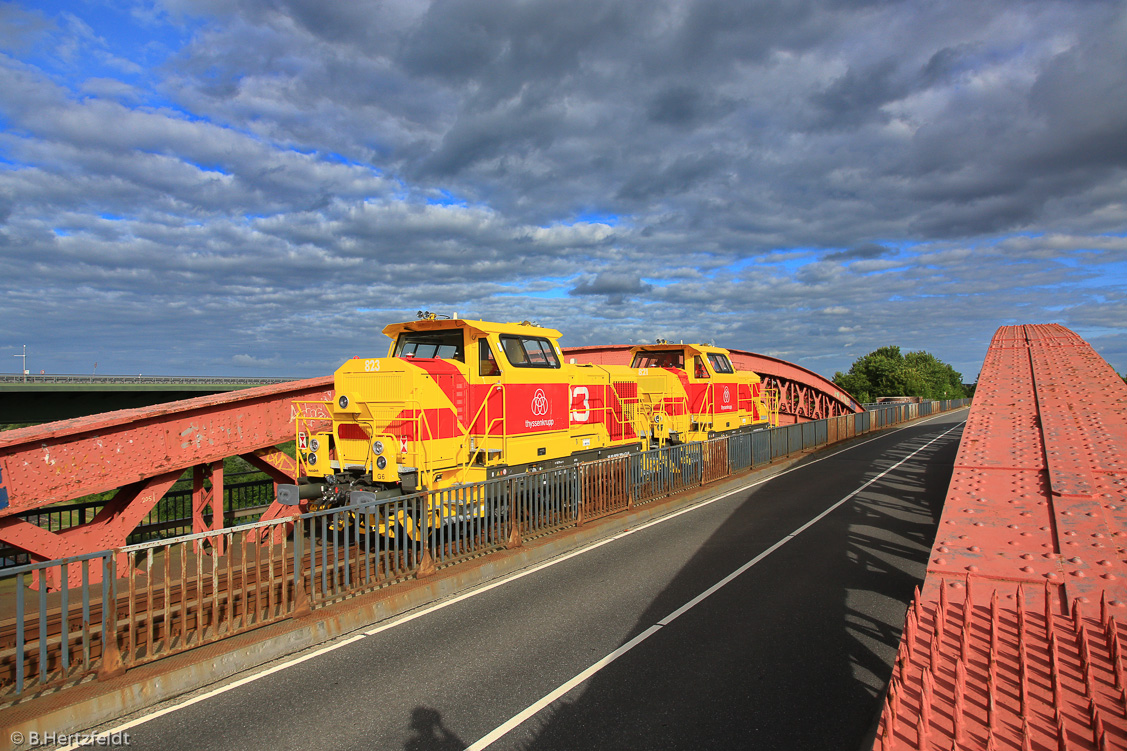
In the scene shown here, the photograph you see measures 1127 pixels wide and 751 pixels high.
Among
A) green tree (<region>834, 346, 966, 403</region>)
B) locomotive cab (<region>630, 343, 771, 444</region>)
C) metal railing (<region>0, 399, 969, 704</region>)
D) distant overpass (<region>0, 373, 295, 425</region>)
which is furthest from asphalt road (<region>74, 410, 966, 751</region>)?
green tree (<region>834, 346, 966, 403</region>)

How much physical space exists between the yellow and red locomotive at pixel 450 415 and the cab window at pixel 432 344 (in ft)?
0.06

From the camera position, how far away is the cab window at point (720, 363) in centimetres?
2006

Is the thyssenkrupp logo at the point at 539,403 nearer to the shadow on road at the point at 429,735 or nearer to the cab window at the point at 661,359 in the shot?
the shadow on road at the point at 429,735

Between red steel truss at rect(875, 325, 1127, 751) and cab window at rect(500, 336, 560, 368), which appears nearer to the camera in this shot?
red steel truss at rect(875, 325, 1127, 751)

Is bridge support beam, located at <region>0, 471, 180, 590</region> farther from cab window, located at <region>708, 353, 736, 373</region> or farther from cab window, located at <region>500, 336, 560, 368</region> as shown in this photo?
cab window, located at <region>708, 353, 736, 373</region>

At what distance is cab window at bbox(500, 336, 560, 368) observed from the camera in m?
11.2

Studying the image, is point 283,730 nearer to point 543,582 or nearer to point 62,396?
point 543,582

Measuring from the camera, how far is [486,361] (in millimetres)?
10914

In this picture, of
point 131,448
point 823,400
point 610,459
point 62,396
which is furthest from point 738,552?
point 823,400

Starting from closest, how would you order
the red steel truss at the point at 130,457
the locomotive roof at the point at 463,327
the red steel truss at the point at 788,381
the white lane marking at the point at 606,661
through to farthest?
1. the white lane marking at the point at 606,661
2. the red steel truss at the point at 130,457
3. the locomotive roof at the point at 463,327
4. the red steel truss at the point at 788,381

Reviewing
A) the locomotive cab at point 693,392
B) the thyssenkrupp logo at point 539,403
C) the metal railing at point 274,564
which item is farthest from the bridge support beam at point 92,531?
the locomotive cab at point 693,392

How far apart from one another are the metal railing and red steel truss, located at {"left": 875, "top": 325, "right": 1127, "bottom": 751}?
5.15 m

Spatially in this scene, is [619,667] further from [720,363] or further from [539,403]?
[720,363]

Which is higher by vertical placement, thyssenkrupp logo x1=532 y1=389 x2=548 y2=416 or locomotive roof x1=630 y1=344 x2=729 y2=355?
locomotive roof x1=630 y1=344 x2=729 y2=355
